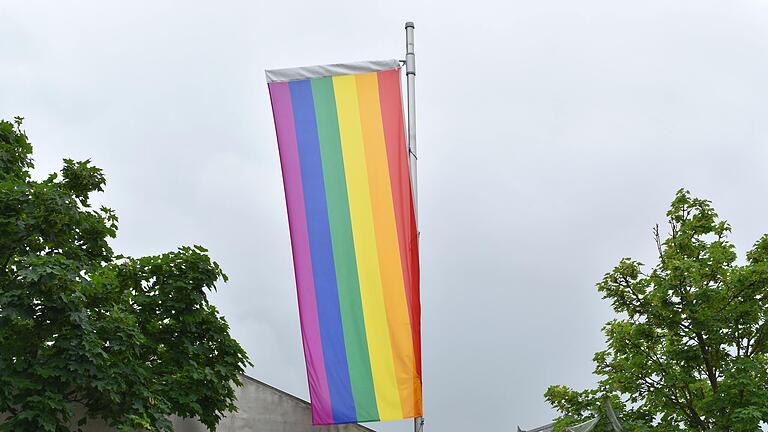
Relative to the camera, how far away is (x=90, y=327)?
670 inches

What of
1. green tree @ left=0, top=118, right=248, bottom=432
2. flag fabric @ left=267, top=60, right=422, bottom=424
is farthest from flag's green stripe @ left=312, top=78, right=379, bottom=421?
green tree @ left=0, top=118, right=248, bottom=432

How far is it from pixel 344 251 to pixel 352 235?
294 millimetres

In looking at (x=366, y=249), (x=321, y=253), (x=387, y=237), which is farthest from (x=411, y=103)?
(x=321, y=253)

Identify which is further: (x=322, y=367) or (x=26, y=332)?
(x=26, y=332)

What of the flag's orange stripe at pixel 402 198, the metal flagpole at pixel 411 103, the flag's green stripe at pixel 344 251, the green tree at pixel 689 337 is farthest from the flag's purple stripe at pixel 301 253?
the green tree at pixel 689 337

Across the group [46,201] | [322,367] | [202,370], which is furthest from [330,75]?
[202,370]

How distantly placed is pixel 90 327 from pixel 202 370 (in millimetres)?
3215

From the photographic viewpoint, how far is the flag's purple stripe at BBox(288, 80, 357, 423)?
1408 centimetres

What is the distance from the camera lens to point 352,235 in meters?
14.7

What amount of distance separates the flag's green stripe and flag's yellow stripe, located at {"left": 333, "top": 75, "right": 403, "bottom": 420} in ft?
0.28

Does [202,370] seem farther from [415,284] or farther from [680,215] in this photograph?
[680,215]

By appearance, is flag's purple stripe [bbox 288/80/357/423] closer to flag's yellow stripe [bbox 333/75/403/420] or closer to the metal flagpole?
flag's yellow stripe [bbox 333/75/403/420]

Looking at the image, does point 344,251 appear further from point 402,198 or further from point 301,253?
point 402,198

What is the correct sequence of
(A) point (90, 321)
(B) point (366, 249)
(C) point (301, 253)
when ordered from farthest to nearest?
(A) point (90, 321) → (C) point (301, 253) → (B) point (366, 249)
